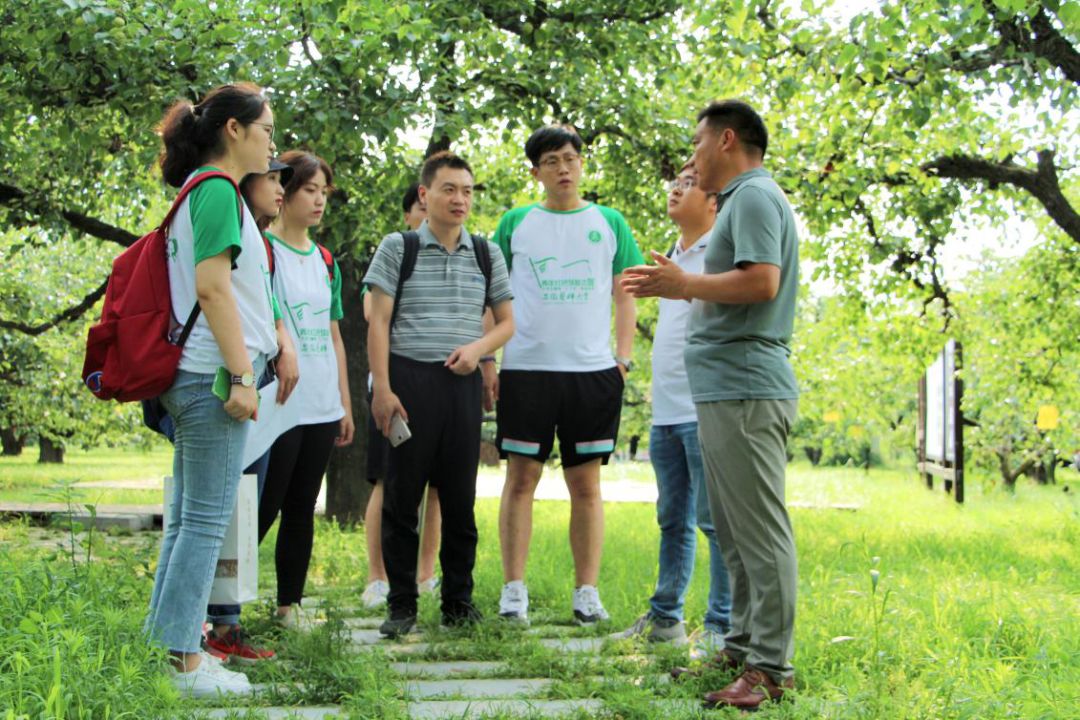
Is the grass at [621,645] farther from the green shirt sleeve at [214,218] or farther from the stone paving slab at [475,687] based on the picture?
the green shirt sleeve at [214,218]

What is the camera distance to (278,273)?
4996 millimetres

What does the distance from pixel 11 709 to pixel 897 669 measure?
291cm

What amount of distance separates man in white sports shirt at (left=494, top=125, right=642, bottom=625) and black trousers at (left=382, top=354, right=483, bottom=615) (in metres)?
0.25

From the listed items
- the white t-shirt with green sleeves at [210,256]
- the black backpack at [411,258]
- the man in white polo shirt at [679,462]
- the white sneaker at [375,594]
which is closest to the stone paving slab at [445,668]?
the man in white polo shirt at [679,462]

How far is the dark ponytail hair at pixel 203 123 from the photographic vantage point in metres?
3.89

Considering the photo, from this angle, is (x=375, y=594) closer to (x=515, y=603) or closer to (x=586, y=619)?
(x=515, y=603)

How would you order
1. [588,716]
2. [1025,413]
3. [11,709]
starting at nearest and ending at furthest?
[11,709] < [588,716] < [1025,413]

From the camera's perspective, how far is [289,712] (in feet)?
11.4

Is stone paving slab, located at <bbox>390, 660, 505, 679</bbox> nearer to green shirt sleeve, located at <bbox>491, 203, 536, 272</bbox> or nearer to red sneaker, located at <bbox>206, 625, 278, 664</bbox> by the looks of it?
red sneaker, located at <bbox>206, 625, 278, 664</bbox>

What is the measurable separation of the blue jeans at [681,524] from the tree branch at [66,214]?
7.75m

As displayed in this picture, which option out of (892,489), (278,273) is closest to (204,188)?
(278,273)

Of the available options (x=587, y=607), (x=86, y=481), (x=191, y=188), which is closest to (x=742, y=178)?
(x=191, y=188)

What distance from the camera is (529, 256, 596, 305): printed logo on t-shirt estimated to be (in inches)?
211

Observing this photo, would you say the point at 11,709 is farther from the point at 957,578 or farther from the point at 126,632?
the point at 957,578
